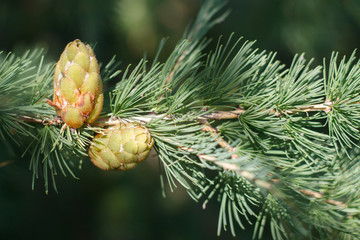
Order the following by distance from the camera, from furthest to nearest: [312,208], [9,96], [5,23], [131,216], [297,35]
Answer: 1. [131,216]
2. [297,35]
3. [5,23]
4. [9,96]
5. [312,208]

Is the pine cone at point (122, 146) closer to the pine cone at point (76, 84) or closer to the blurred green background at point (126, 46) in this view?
the pine cone at point (76, 84)

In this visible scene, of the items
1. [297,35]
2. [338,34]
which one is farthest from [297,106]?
[338,34]

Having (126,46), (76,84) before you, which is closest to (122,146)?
(76,84)

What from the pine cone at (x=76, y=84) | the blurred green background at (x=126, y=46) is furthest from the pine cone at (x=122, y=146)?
the blurred green background at (x=126, y=46)

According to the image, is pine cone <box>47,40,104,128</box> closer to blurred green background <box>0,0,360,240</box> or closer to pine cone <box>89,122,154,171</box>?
pine cone <box>89,122,154,171</box>

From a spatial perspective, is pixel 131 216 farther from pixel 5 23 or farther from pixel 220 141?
pixel 220 141

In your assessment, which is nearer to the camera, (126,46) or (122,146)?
(122,146)

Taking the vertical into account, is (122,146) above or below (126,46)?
below

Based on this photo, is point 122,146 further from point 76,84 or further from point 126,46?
point 126,46
